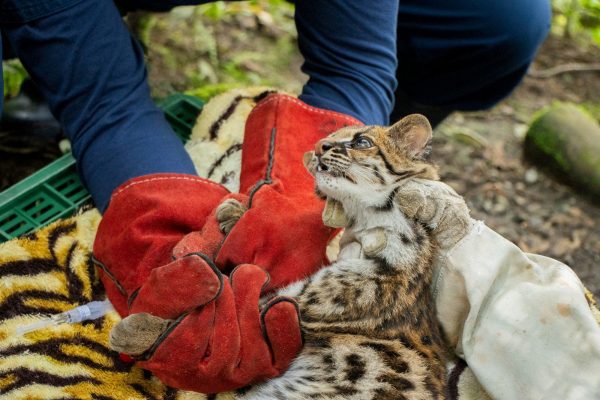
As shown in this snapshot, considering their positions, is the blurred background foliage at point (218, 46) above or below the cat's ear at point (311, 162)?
below

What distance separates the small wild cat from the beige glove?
Answer: 0.07 m

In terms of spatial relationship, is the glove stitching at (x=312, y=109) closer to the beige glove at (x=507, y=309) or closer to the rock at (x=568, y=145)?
the beige glove at (x=507, y=309)

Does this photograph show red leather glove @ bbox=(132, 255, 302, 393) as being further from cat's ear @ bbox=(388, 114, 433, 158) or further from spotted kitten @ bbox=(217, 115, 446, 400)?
cat's ear @ bbox=(388, 114, 433, 158)

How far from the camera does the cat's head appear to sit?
6.41ft

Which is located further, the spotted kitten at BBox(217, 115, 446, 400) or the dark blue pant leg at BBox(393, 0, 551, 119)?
the dark blue pant leg at BBox(393, 0, 551, 119)

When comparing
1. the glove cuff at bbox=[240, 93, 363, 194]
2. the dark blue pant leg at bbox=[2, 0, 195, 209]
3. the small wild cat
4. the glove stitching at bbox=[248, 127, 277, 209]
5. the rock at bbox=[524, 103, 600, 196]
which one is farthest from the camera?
the rock at bbox=[524, 103, 600, 196]

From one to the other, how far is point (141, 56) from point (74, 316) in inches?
43.3

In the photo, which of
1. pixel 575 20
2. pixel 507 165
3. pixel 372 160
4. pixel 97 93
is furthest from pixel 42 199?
pixel 575 20

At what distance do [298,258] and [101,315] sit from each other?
0.74 metres

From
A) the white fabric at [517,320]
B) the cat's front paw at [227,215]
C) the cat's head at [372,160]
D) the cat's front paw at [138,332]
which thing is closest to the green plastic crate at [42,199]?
the cat's front paw at [227,215]

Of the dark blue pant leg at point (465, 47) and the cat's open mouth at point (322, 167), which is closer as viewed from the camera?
the cat's open mouth at point (322, 167)

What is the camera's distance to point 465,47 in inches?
120

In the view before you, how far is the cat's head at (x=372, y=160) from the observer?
1953 mm

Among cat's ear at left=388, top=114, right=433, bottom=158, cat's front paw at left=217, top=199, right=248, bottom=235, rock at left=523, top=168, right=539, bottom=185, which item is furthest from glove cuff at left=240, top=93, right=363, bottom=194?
rock at left=523, top=168, right=539, bottom=185
